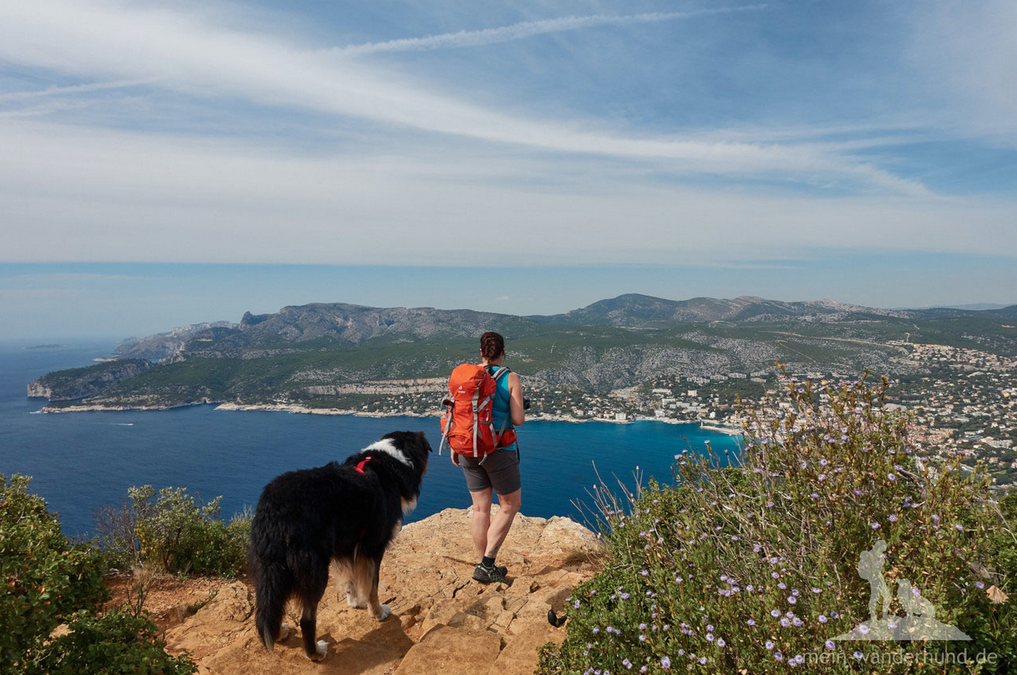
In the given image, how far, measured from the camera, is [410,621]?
14.2 ft

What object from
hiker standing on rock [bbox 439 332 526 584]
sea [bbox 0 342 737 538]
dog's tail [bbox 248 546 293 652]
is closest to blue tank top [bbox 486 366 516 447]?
hiker standing on rock [bbox 439 332 526 584]

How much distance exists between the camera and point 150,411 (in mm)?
94438

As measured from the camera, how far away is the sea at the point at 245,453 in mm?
46812

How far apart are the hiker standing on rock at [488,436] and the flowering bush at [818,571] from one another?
163 centimetres

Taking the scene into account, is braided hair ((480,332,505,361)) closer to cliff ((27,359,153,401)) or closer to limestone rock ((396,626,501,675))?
limestone rock ((396,626,501,675))

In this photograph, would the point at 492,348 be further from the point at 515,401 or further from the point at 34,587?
the point at 34,587

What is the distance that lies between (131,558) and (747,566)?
245 inches

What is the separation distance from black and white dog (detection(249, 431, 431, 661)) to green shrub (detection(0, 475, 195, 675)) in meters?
0.93

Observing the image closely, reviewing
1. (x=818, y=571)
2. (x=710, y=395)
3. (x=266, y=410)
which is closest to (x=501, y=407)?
(x=818, y=571)

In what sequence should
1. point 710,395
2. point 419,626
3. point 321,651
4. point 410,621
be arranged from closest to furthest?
point 321,651, point 419,626, point 410,621, point 710,395

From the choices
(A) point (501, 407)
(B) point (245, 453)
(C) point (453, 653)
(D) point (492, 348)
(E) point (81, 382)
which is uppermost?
(D) point (492, 348)

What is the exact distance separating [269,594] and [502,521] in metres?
2.13

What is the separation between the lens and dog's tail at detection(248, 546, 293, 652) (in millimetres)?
3418

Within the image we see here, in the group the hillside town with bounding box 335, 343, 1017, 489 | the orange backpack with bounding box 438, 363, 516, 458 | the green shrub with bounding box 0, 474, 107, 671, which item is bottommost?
the hillside town with bounding box 335, 343, 1017, 489
